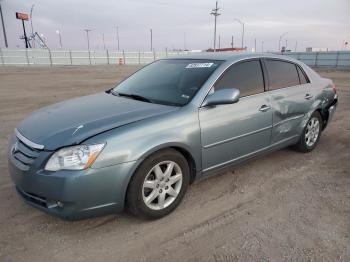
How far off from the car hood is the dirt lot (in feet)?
2.82

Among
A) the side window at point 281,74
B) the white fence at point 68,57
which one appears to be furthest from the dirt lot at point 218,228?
the white fence at point 68,57

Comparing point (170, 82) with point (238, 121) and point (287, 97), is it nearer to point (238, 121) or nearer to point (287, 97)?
point (238, 121)

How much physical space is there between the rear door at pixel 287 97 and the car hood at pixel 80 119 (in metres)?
1.66

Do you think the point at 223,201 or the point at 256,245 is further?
the point at 223,201

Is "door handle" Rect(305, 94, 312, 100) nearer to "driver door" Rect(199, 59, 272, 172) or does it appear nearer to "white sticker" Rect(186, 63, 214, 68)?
"driver door" Rect(199, 59, 272, 172)

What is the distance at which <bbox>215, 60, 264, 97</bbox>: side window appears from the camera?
11.7 ft

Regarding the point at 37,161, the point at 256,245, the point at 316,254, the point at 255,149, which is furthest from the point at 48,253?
the point at 255,149

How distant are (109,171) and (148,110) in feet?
2.66

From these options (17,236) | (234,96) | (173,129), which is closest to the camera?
(17,236)

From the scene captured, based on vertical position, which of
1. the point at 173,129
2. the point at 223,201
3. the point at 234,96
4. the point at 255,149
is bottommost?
the point at 223,201

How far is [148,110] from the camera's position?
3.12 metres

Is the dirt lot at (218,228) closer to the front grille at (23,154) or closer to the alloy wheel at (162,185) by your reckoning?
the alloy wheel at (162,185)

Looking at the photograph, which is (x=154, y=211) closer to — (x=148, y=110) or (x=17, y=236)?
(x=148, y=110)

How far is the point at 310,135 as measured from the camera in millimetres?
4977
